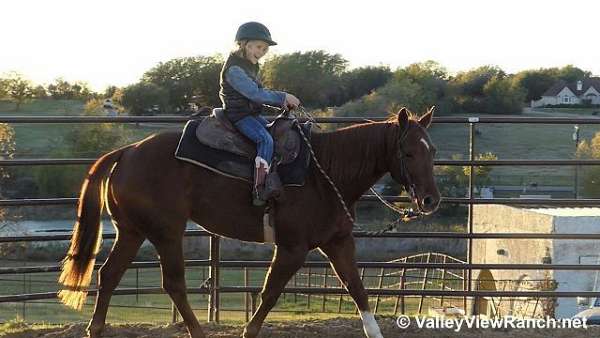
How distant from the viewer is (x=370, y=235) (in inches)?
251

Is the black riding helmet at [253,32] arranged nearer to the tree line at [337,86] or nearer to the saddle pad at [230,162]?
the saddle pad at [230,162]

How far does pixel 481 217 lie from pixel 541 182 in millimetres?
10399

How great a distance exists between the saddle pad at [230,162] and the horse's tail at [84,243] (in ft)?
1.79

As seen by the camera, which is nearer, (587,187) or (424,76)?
(587,187)

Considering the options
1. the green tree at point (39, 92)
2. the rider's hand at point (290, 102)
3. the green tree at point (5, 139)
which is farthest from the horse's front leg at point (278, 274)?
the green tree at point (39, 92)

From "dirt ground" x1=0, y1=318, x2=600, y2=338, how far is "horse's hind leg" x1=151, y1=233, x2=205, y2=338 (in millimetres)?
524

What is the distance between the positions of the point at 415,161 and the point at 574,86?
26561 mm

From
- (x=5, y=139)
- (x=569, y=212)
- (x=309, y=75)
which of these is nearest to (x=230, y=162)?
(x=5, y=139)

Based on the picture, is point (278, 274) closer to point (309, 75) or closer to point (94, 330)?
point (94, 330)

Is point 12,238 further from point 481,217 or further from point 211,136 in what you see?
point 481,217

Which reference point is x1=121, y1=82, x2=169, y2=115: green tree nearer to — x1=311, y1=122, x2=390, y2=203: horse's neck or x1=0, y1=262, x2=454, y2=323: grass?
x1=0, y1=262, x2=454, y2=323: grass

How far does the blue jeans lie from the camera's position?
5230 millimetres

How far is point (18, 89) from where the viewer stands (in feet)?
85.4

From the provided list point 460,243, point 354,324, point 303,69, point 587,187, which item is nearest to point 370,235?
point 354,324
